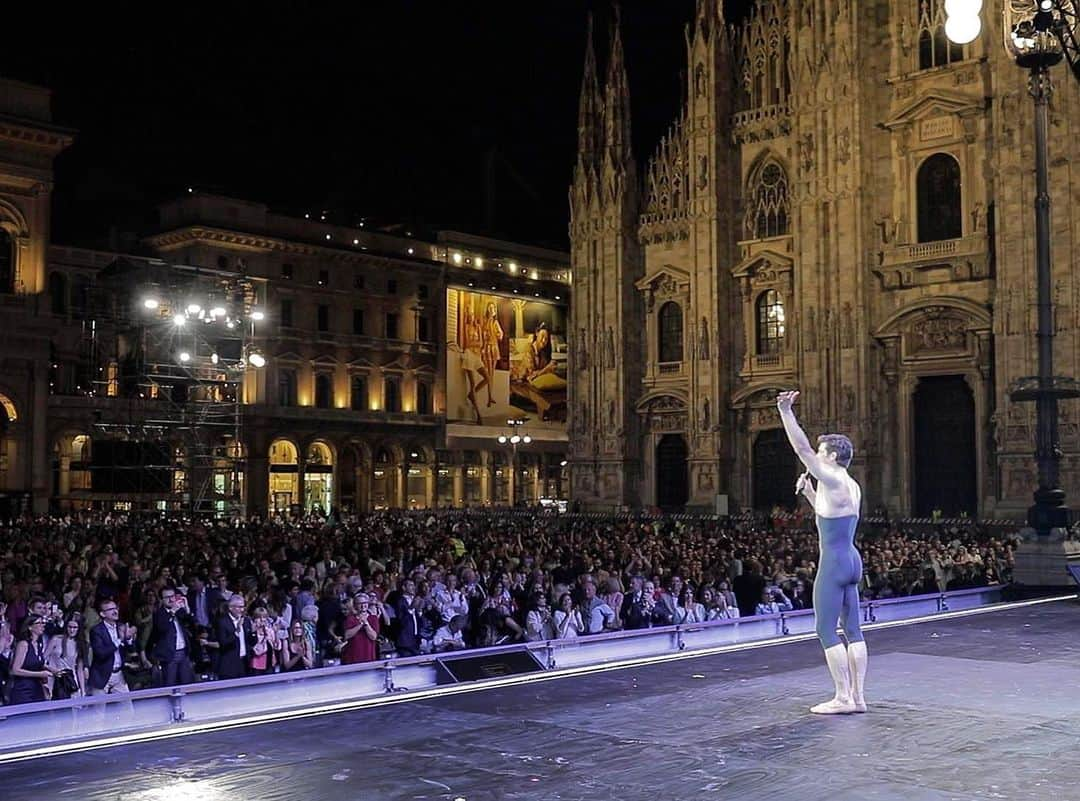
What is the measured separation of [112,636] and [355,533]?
16.1 metres

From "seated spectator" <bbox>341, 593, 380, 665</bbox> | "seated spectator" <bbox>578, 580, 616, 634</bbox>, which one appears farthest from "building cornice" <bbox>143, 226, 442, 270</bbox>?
"seated spectator" <bbox>341, 593, 380, 665</bbox>

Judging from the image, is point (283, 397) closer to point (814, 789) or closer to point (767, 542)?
point (767, 542)

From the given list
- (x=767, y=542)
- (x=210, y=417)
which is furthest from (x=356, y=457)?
(x=767, y=542)

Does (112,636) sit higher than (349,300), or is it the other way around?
(349,300)

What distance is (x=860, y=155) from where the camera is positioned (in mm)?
38594

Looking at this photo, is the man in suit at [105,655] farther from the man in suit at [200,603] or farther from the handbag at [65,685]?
the man in suit at [200,603]

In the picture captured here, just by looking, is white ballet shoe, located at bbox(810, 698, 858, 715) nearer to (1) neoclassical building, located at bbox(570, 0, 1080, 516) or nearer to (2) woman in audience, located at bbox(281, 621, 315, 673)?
(2) woman in audience, located at bbox(281, 621, 315, 673)

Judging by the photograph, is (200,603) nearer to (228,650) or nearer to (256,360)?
(228,650)

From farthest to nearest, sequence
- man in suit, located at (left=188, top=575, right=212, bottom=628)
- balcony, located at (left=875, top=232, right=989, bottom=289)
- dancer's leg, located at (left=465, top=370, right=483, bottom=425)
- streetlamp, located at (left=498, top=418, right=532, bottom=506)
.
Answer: dancer's leg, located at (left=465, top=370, right=483, bottom=425), streetlamp, located at (left=498, top=418, right=532, bottom=506), balcony, located at (left=875, top=232, right=989, bottom=289), man in suit, located at (left=188, top=575, right=212, bottom=628)

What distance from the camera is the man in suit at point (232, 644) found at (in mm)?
11102

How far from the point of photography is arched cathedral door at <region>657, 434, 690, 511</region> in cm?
4459

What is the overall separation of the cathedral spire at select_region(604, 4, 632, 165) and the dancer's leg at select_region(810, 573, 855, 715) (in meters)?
38.2

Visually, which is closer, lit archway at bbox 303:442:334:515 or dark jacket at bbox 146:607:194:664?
dark jacket at bbox 146:607:194:664

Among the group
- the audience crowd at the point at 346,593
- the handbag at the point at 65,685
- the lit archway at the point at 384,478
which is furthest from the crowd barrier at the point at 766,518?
the handbag at the point at 65,685
